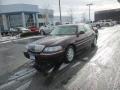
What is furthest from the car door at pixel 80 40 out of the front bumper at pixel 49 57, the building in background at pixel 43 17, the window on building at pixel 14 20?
the building in background at pixel 43 17

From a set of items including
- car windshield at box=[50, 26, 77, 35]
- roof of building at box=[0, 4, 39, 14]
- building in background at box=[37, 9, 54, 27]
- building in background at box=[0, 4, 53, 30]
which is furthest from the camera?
building in background at box=[37, 9, 54, 27]

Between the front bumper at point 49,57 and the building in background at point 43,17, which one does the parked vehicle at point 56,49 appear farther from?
the building in background at point 43,17

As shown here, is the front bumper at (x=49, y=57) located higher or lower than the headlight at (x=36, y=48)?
lower

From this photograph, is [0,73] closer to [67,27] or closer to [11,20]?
[67,27]

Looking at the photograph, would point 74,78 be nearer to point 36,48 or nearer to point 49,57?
point 49,57

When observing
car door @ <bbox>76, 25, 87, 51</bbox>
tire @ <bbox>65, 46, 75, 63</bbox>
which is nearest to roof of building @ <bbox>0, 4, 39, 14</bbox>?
car door @ <bbox>76, 25, 87, 51</bbox>

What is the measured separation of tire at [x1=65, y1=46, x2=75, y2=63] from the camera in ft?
23.1

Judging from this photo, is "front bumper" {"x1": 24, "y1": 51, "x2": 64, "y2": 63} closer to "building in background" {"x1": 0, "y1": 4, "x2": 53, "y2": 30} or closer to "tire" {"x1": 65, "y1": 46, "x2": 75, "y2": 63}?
"tire" {"x1": 65, "y1": 46, "x2": 75, "y2": 63}

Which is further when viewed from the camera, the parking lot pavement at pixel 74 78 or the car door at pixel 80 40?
the car door at pixel 80 40

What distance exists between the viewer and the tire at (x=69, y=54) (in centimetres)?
705

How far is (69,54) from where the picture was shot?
721 cm

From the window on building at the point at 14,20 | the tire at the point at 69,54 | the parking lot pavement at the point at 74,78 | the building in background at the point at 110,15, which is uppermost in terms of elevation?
the building in background at the point at 110,15

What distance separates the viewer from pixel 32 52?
680 centimetres

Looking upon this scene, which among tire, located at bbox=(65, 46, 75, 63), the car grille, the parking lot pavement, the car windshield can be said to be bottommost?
the parking lot pavement
